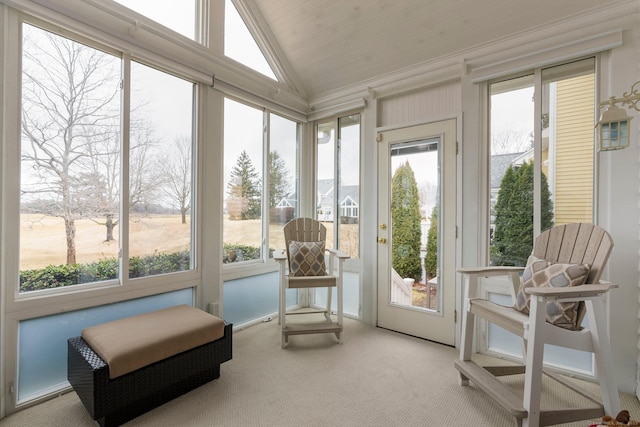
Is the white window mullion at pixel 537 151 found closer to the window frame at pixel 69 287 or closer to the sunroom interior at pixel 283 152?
the sunroom interior at pixel 283 152

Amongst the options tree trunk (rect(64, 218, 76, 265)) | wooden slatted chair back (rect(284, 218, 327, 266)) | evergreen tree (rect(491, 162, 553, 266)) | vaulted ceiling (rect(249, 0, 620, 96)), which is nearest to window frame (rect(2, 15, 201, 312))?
tree trunk (rect(64, 218, 76, 265))

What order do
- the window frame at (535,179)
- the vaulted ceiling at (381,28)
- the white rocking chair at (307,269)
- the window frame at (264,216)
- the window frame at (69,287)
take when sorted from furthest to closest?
the window frame at (264,216) < the white rocking chair at (307,269) < the vaulted ceiling at (381,28) < the window frame at (535,179) < the window frame at (69,287)

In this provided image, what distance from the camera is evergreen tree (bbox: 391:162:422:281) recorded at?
10.0 ft

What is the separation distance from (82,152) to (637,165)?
3.74 m

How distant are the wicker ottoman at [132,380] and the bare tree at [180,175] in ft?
3.91

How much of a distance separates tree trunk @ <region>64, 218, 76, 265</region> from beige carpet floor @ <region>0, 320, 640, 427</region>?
2.90 feet

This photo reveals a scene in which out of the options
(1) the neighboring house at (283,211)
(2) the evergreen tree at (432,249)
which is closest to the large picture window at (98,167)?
(1) the neighboring house at (283,211)

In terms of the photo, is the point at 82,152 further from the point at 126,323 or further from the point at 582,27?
the point at 582,27

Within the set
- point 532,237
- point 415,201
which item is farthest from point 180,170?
point 532,237

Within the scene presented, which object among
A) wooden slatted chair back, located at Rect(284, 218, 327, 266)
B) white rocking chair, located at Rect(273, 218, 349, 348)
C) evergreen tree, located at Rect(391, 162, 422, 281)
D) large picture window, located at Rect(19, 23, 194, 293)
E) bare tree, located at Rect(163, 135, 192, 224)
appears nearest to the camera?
large picture window, located at Rect(19, 23, 194, 293)

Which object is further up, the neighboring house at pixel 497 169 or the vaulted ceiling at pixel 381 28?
the vaulted ceiling at pixel 381 28

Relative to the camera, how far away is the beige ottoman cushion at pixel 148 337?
1691 millimetres

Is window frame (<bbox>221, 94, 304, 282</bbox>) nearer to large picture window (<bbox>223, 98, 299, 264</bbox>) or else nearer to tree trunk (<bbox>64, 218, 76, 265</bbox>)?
large picture window (<bbox>223, 98, 299, 264</bbox>)

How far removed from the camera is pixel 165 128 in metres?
2.59
